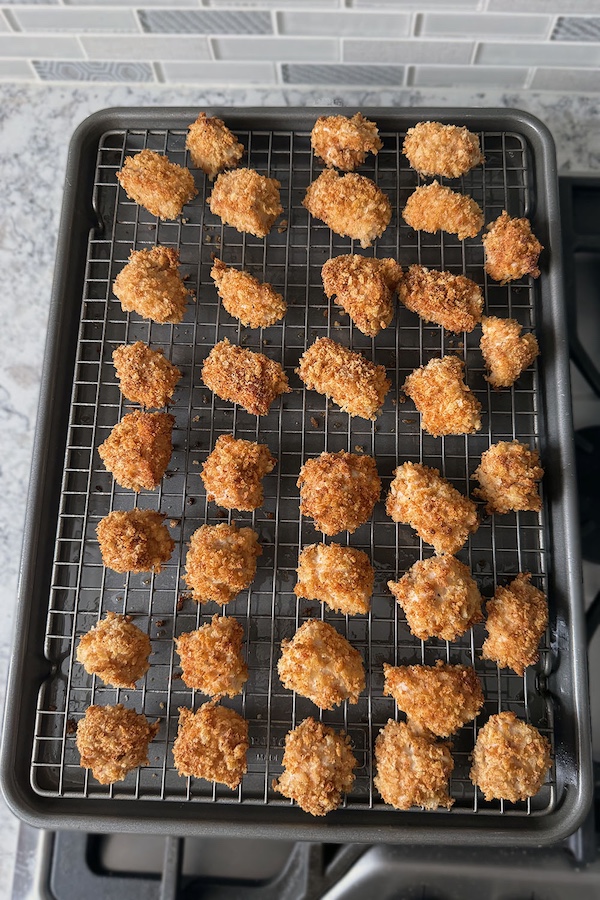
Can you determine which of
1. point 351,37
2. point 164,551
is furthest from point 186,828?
point 351,37

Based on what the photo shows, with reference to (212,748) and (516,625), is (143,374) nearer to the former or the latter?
(212,748)

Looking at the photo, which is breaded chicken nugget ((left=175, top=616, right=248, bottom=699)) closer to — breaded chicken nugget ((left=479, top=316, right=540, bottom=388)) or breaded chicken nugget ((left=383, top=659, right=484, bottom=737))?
breaded chicken nugget ((left=383, top=659, right=484, bottom=737))

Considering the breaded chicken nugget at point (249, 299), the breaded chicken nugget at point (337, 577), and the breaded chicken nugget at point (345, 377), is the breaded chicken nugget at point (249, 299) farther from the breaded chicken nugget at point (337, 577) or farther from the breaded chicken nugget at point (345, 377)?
the breaded chicken nugget at point (337, 577)

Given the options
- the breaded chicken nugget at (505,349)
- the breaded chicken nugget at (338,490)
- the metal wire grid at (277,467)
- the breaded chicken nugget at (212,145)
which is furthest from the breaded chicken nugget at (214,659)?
the breaded chicken nugget at (212,145)

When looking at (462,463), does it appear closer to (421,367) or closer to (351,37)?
(421,367)

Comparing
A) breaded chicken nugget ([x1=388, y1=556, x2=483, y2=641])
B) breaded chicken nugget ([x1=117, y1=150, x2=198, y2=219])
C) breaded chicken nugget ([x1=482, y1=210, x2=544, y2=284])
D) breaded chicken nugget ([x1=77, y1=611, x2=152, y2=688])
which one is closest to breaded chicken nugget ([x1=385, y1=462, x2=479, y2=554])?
breaded chicken nugget ([x1=388, y1=556, x2=483, y2=641])
